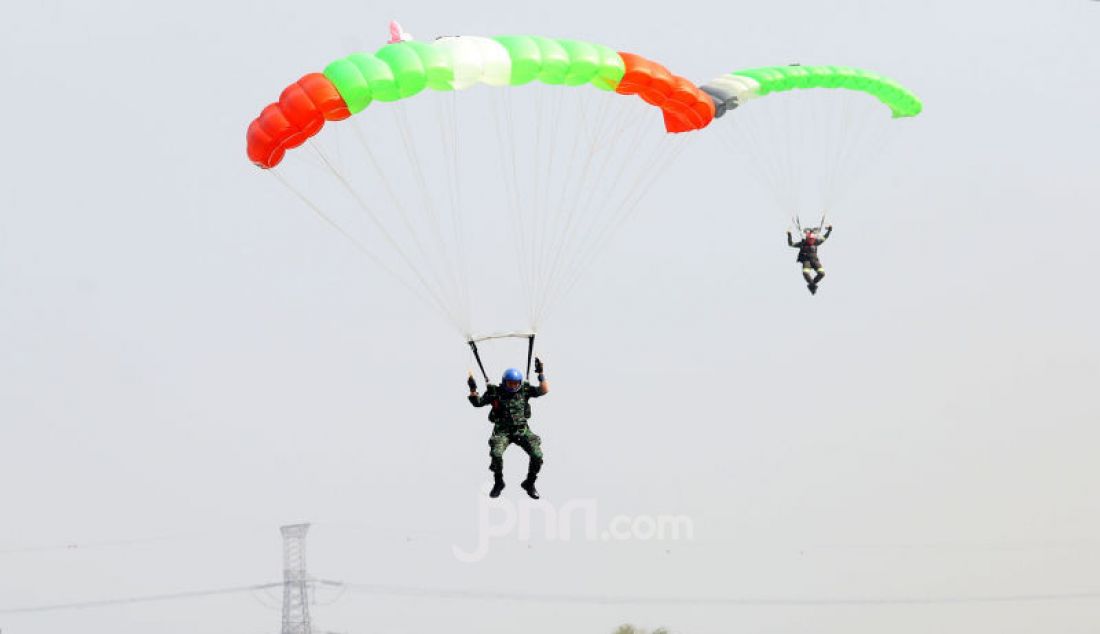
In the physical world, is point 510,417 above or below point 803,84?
below

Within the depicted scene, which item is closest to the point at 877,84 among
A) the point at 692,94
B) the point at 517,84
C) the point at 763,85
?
the point at 763,85

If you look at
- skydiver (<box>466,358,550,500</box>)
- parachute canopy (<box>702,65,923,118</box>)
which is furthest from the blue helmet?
parachute canopy (<box>702,65,923,118</box>)

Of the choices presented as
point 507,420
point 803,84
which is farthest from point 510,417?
point 803,84

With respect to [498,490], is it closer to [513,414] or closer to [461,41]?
[513,414]

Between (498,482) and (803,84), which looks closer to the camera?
(498,482)

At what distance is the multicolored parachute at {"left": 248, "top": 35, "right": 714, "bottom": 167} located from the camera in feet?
100

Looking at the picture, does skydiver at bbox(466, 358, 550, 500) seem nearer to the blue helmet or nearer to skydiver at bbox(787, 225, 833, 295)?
the blue helmet

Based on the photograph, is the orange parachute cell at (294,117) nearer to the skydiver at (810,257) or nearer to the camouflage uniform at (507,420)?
the camouflage uniform at (507,420)

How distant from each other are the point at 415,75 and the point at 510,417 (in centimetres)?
550

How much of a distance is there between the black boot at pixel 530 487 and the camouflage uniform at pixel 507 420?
0.29 m

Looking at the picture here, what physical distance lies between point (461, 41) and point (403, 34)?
1.03 m

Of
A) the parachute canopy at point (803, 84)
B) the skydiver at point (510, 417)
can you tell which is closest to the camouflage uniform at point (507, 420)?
the skydiver at point (510, 417)

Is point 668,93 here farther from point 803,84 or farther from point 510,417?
point 803,84

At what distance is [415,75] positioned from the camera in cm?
3059
